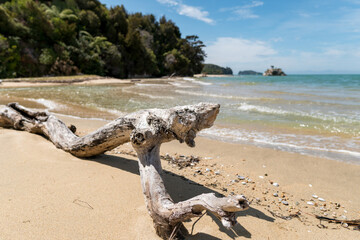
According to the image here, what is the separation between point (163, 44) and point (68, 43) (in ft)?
105

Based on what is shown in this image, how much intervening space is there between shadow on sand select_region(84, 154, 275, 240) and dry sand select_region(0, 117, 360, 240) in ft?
0.04

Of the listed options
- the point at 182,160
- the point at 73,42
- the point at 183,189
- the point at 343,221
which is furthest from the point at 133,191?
the point at 73,42

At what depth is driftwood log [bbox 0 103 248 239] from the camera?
Result: 1.51m

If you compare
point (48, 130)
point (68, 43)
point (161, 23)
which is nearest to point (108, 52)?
point (68, 43)

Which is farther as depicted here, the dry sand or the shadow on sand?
the shadow on sand

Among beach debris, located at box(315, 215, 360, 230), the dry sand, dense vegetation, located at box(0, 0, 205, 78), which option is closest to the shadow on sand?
the dry sand

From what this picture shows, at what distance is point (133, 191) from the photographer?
7.79 feet

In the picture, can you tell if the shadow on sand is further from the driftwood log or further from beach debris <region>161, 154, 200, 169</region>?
beach debris <region>161, 154, 200, 169</region>

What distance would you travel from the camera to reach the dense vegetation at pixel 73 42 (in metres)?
27.5

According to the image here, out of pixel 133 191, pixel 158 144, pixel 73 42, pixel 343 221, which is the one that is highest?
pixel 73 42

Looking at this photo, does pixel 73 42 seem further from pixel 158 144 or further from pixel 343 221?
pixel 343 221

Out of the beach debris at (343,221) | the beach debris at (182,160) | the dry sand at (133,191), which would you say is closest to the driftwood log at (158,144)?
the dry sand at (133,191)

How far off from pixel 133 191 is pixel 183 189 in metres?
0.65

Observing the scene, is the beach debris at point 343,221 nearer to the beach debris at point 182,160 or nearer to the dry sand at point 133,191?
the dry sand at point 133,191
